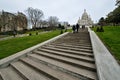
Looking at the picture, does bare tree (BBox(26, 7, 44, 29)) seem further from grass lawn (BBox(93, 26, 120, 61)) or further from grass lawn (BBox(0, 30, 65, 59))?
grass lawn (BBox(93, 26, 120, 61))

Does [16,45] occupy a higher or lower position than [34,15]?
lower

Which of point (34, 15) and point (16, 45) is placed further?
point (34, 15)

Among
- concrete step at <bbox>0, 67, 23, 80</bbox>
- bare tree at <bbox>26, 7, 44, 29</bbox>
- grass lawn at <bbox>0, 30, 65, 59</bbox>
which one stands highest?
bare tree at <bbox>26, 7, 44, 29</bbox>

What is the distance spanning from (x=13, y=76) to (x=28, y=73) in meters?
0.73

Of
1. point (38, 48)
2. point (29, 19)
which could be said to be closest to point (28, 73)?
point (38, 48)

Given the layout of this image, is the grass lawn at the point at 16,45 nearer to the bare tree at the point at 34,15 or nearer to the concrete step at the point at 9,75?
the concrete step at the point at 9,75

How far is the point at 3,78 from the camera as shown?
5.30 meters

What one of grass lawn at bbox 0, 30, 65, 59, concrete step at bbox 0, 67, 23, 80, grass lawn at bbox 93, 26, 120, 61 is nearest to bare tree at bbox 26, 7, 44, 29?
grass lawn at bbox 0, 30, 65, 59

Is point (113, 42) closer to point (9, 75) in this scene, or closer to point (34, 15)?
point (9, 75)

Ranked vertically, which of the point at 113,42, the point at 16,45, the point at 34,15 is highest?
the point at 34,15

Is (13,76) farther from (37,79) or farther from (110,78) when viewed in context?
(110,78)

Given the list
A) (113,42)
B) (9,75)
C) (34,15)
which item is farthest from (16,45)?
(34,15)

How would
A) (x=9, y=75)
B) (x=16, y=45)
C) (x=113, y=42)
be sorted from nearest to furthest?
1. (x=9, y=75)
2. (x=113, y=42)
3. (x=16, y=45)

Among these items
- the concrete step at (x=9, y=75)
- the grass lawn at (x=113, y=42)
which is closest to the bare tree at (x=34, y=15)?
the grass lawn at (x=113, y=42)
